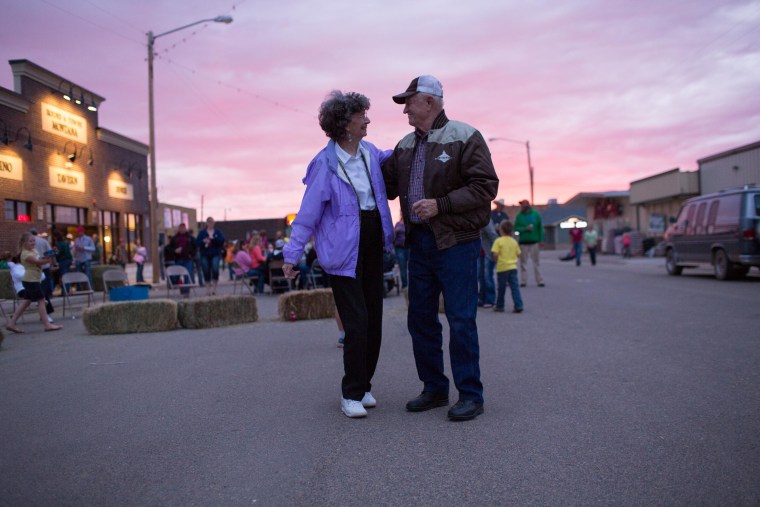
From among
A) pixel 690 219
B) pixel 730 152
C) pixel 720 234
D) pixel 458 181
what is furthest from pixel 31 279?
pixel 730 152

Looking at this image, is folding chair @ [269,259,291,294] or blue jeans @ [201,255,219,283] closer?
folding chair @ [269,259,291,294]

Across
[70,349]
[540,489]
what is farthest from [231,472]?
[70,349]

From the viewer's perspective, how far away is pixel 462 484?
2.92m

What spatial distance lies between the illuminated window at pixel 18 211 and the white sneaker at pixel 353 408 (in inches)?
772

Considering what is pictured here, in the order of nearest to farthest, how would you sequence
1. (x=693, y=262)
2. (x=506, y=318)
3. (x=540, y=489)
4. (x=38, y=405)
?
1. (x=540, y=489)
2. (x=38, y=405)
3. (x=506, y=318)
4. (x=693, y=262)

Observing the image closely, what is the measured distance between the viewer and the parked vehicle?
14547mm

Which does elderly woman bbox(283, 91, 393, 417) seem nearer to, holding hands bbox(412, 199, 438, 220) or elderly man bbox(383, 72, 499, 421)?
elderly man bbox(383, 72, 499, 421)

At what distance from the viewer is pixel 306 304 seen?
32.8ft

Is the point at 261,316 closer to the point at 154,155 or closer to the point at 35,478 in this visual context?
the point at 35,478

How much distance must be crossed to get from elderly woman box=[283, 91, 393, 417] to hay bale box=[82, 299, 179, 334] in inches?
237

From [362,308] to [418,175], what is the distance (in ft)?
3.03

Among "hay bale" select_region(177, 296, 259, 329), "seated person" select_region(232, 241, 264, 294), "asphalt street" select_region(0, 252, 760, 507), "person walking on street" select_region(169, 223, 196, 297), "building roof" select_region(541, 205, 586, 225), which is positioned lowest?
"asphalt street" select_region(0, 252, 760, 507)

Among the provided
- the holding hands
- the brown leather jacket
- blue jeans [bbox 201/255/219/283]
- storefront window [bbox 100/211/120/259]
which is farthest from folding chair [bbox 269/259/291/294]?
storefront window [bbox 100/211/120/259]

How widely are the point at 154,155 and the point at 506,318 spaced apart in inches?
640
